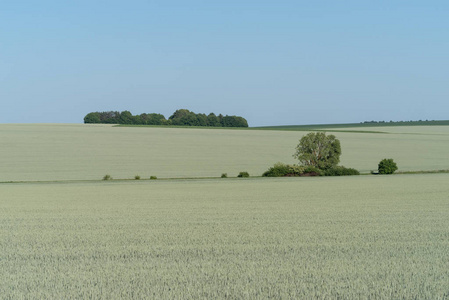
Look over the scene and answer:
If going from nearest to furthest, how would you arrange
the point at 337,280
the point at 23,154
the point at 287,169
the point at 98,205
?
the point at 337,280 < the point at 98,205 < the point at 287,169 < the point at 23,154

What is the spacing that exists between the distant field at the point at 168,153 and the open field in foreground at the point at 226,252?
27939 mm

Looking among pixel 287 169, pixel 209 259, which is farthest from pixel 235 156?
pixel 209 259

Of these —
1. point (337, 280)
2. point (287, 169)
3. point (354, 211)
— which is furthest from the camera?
point (287, 169)

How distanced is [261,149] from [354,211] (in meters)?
49.8

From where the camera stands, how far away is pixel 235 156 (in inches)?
2331

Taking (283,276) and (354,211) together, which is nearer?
(283,276)

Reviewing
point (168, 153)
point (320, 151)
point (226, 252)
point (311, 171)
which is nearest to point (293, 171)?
point (311, 171)

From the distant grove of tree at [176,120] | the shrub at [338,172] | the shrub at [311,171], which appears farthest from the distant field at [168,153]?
the distant grove of tree at [176,120]

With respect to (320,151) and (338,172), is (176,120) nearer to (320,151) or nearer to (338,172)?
(320,151)

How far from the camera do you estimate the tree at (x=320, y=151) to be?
45.3m

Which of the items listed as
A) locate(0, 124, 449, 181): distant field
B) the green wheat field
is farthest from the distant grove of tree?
the green wheat field

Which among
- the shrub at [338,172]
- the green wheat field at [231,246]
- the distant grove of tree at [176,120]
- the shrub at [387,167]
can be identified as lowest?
the green wheat field at [231,246]

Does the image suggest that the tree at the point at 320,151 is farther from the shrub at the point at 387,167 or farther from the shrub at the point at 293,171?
the shrub at the point at 387,167

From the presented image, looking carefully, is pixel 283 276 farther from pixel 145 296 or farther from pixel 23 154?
pixel 23 154
